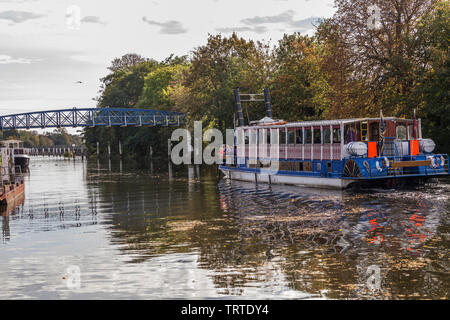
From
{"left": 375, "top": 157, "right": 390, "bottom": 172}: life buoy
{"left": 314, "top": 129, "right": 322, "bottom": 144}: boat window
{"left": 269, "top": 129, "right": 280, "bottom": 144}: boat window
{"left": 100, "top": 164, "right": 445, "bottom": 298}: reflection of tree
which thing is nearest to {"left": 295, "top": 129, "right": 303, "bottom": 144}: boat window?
{"left": 314, "top": 129, "right": 322, "bottom": 144}: boat window

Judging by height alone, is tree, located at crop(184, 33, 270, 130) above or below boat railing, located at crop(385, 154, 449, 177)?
above

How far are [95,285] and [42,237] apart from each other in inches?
332

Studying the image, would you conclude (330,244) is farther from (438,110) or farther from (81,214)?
(438,110)

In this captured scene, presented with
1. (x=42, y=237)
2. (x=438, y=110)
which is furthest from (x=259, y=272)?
(x=438, y=110)

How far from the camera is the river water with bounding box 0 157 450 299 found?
12461mm

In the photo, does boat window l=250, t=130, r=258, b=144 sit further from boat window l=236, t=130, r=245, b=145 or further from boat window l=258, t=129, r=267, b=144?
boat window l=236, t=130, r=245, b=145

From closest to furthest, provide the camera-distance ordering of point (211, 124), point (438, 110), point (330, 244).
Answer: point (330, 244) → point (438, 110) → point (211, 124)

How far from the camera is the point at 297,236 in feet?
61.1

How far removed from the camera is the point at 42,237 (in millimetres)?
20500

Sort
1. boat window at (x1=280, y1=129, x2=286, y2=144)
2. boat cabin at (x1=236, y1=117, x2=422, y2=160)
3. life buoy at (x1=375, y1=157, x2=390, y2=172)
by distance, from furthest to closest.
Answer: boat window at (x1=280, y1=129, x2=286, y2=144) → boat cabin at (x1=236, y1=117, x2=422, y2=160) → life buoy at (x1=375, y1=157, x2=390, y2=172)

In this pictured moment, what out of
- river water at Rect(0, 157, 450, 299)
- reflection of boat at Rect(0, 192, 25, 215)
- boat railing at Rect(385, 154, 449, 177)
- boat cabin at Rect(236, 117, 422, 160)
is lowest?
river water at Rect(0, 157, 450, 299)

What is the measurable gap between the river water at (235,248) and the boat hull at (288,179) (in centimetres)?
119

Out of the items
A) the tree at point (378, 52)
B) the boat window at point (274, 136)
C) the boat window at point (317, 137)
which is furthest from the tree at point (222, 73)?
the boat window at point (317, 137)

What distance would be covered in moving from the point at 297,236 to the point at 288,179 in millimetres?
18616
